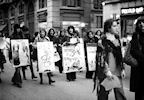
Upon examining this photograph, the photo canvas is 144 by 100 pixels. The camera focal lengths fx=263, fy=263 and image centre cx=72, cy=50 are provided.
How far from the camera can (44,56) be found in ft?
14.0

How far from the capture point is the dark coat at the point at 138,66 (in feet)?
9.30

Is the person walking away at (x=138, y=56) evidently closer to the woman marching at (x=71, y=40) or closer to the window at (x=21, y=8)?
the woman marching at (x=71, y=40)

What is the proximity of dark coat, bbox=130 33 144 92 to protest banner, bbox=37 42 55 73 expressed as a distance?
1694 mm

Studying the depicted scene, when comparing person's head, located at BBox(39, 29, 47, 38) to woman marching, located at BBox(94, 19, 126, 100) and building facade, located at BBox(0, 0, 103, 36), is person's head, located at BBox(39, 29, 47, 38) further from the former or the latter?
woman marching, located at BBox(94, 19, 126, 100)

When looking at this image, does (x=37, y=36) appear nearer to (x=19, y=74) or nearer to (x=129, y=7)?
(x=19, y=74)

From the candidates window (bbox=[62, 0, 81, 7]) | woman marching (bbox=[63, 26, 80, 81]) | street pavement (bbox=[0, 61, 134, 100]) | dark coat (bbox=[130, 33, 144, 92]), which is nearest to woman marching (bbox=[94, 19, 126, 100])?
dark coat (bbox=[130, 33, 144, 92])

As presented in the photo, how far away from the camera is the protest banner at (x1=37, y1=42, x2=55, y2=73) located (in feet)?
13.9

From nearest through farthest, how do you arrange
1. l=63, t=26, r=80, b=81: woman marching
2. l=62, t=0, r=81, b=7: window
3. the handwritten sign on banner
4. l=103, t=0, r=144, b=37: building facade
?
l=103, t=0, r=144, b=37: building facade → l=62, t=0, r=81, b=7: window → l=63, t=26, r=80, b=81: woman marching → the handwritten sign on banner

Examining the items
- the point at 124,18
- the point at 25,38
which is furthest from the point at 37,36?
the point at 124,18

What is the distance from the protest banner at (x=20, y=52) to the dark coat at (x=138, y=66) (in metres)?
1.79

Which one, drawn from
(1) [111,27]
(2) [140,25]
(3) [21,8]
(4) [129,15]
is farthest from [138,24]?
(3) [21,8]

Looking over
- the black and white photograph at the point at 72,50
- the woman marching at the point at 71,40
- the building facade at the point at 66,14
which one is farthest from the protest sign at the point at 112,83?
the woman marching at the point at 71,40

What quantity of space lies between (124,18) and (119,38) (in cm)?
30

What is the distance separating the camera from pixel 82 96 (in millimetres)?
3447
